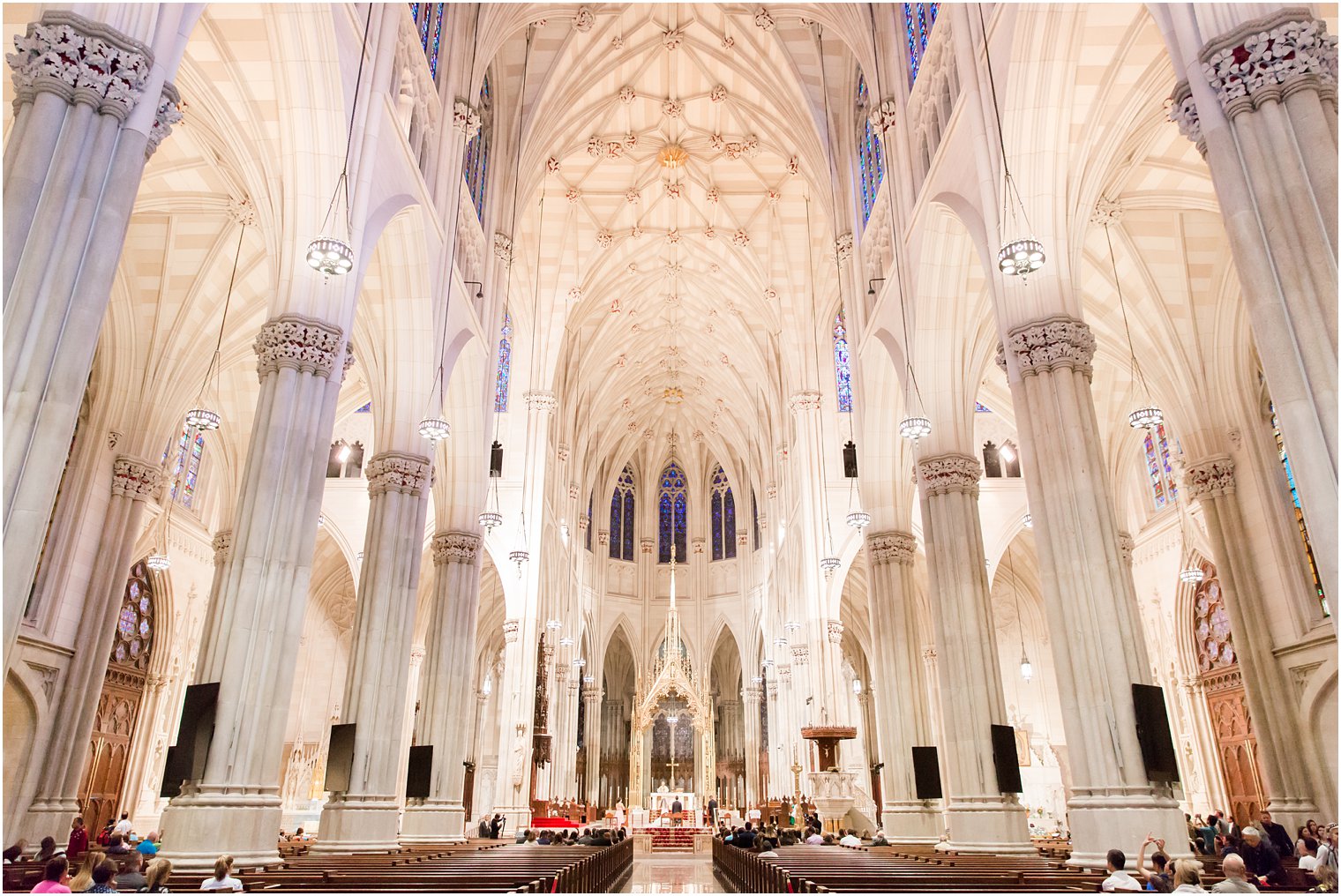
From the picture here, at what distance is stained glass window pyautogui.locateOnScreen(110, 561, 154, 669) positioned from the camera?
24703mm

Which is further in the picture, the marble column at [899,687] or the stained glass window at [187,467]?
the stained glass window at [187,467]

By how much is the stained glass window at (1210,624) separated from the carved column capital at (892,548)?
1019cm

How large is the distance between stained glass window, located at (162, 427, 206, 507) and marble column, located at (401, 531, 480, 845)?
1008cm

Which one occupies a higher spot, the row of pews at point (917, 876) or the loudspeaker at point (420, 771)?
the loudspeaker at point (420, 771)

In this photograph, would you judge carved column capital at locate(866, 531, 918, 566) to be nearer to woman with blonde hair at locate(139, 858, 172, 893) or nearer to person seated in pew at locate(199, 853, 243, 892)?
person seated in pew at locate(199, 853, 243, 892)

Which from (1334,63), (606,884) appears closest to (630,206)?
(606,884)

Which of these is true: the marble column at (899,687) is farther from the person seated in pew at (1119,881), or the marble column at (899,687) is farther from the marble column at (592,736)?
the marble column at (592,736)

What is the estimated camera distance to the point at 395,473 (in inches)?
A: 675

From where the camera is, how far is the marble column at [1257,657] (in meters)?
16.7

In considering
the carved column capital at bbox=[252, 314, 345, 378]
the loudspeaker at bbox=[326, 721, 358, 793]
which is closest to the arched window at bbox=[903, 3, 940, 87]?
the carved column capital at bbox=[252, 314, 345, 378]

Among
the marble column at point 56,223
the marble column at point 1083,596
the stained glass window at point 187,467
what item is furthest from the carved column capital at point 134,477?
the marble column at point 1083,596

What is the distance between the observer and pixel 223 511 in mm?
24969

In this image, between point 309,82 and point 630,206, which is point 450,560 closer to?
point 309,82

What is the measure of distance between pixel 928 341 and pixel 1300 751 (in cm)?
1061
